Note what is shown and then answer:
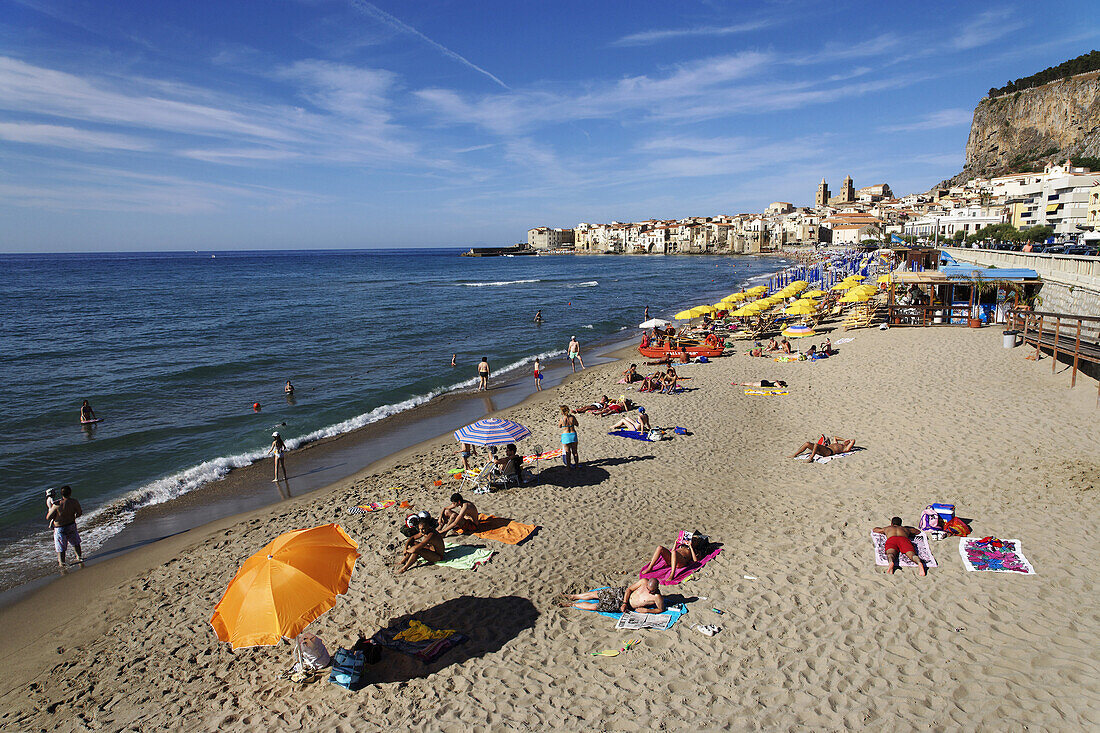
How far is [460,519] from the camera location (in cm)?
831

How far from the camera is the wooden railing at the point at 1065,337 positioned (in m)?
12.5

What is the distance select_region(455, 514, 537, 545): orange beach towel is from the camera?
809 cm

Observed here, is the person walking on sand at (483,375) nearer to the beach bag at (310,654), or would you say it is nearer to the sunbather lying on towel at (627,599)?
the sunbather lying on towel at (627,599)

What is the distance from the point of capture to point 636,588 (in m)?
6.35

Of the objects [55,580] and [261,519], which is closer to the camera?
[55,580]

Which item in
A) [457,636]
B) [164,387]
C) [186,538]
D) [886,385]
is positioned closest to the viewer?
[457,636]

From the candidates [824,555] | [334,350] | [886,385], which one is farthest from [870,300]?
[334,350]

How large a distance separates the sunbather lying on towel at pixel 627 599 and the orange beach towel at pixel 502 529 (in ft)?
5.63

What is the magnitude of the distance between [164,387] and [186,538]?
13.9m

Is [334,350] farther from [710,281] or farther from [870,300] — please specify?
[710,281]

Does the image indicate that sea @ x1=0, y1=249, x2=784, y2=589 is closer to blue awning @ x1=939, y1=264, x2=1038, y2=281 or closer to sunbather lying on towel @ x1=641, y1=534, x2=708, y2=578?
sunbather lying on towel @ x1=641, y1=534, x2=708, y2=578

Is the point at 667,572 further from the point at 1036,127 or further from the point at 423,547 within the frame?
the point at 1036,127

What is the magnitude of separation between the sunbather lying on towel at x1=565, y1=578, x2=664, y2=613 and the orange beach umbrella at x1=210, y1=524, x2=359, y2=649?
2666 mm

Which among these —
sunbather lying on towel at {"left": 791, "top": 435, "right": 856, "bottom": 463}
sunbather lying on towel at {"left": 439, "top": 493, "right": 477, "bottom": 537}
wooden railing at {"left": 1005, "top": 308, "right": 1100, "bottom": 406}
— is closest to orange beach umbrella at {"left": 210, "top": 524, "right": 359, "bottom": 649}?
sunbather lying on towel at {"left": 439, "top": 493, "right": 477, "bottom": 537}
